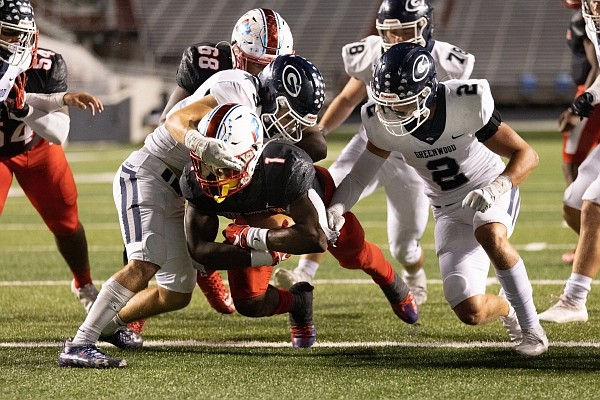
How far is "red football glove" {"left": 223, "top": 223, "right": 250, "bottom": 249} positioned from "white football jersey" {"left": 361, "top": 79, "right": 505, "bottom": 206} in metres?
→ 0.62

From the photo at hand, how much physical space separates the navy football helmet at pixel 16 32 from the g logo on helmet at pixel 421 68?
61.7 inches

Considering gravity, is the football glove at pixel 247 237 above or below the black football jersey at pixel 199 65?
below

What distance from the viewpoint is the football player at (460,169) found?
3449mm

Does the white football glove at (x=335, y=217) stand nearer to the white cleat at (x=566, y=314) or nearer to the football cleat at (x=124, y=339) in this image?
the football cleat at (x=124, y=339)

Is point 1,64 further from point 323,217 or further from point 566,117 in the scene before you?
point 566,117

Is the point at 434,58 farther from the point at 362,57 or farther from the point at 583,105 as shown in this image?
the point at 583,105

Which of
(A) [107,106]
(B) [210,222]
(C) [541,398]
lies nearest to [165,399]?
(B) [210,222]

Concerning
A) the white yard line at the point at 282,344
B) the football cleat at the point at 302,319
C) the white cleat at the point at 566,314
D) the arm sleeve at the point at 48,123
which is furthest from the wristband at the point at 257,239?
the white cleat at the point at 566,314

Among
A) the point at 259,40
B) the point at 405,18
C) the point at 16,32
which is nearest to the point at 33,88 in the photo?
the point at 16,32

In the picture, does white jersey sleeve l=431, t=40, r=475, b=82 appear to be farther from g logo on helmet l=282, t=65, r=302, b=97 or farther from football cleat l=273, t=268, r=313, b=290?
g logo on helmet l=282, t=65, r=302, b=97

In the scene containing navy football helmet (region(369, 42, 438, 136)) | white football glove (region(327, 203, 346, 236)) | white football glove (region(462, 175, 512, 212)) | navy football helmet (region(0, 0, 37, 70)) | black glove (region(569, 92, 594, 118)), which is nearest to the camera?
white football glove (region(462, 175, 512, 212))

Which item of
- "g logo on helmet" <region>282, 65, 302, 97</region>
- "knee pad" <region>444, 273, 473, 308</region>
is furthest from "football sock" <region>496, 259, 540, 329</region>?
"g logo on helmet" <region>282, 65, 302, 97</region>

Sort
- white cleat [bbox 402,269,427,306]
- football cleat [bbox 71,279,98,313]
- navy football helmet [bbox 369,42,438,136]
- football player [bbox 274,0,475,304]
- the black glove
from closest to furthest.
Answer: navy football helmet [bbox 369,42,438,136]
the black glove
football player [bbox 274,0,475,304]
football cleat [bbox 71,279,98,313]
white cleat [bbox 402,269,427,306]

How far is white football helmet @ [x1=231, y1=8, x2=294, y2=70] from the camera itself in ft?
12.4
